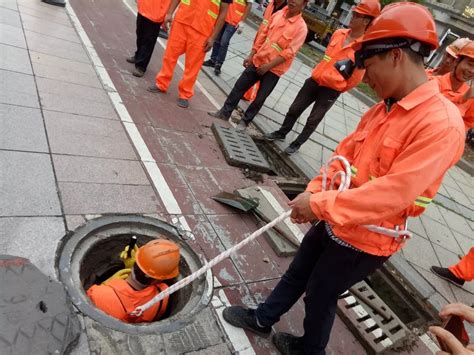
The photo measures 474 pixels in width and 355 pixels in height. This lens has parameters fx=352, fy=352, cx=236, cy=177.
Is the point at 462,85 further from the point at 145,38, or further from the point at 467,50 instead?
the point at 145,38

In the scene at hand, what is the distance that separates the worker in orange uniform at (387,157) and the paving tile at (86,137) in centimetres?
254

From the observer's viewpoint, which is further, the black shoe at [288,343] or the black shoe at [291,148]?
the black shoe at [291,148]

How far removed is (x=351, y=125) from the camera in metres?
9.23

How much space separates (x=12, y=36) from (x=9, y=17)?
871mm

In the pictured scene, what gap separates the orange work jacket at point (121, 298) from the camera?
2533 mm

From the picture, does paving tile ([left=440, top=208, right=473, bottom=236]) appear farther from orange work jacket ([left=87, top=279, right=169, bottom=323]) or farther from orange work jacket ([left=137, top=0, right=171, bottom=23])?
orange work jacket ([left=137, top=0, right=171, bottom=23])

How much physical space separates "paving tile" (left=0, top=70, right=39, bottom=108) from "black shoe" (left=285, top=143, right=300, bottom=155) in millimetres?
3736

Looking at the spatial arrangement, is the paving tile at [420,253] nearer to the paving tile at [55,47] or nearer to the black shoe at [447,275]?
the black shoe at [447,275]

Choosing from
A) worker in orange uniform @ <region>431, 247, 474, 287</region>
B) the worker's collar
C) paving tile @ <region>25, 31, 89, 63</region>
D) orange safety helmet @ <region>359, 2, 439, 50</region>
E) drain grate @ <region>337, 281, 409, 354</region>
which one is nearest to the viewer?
orange safety helmet @ <region>359, 2, 439, 50</region>

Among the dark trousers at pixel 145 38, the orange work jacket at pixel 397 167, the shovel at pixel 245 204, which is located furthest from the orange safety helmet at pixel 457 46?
the dark trousers at pixel 145 38

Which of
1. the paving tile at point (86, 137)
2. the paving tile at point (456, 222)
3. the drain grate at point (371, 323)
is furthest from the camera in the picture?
the paving tile at point (456, 222)

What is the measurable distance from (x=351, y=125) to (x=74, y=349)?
8500 mm

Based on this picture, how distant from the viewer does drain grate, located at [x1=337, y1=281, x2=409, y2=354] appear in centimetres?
315

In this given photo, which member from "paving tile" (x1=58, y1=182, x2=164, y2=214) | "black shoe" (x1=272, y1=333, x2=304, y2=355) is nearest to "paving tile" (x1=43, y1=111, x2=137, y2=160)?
"paving tile" (x1=58, y1=182, x2=164, y2=214)
